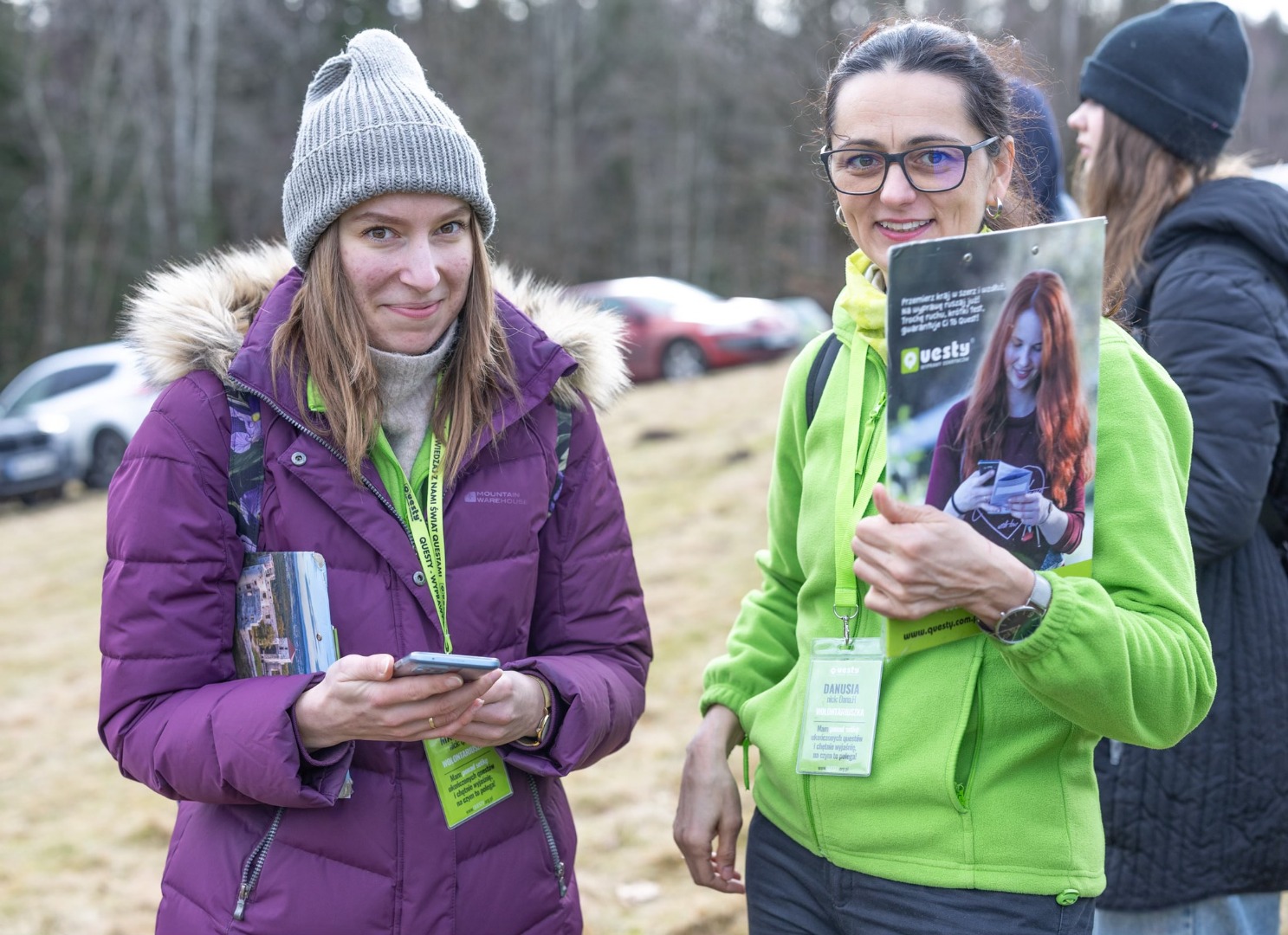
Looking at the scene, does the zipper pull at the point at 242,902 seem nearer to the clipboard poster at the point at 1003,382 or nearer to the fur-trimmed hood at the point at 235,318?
the fur-trimmed hood at the point at 235,318

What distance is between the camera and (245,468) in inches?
76.9

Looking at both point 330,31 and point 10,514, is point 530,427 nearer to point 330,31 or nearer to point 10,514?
point 10,514

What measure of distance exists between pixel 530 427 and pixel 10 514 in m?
14.3

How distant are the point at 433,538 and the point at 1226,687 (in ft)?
4.96

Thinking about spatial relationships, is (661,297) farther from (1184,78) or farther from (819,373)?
(819,373)

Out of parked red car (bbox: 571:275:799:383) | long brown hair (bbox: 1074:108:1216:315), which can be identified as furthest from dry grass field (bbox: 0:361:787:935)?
parked red car (bbox: 571:275:799:383)

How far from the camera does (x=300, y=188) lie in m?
2.12

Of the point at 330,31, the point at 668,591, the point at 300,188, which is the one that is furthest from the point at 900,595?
the point at 330,31

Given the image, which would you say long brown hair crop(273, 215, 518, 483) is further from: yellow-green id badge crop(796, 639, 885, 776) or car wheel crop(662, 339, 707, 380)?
car wheel crop(662, 339, 707, 380)

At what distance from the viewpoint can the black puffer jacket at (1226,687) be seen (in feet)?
7.56

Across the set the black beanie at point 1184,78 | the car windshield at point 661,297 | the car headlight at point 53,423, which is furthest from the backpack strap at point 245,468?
the car windshield at point 661,297

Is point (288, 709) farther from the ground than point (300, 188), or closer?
closer

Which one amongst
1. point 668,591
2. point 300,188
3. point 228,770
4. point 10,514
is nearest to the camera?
point 228,770

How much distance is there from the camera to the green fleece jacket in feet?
5.40
